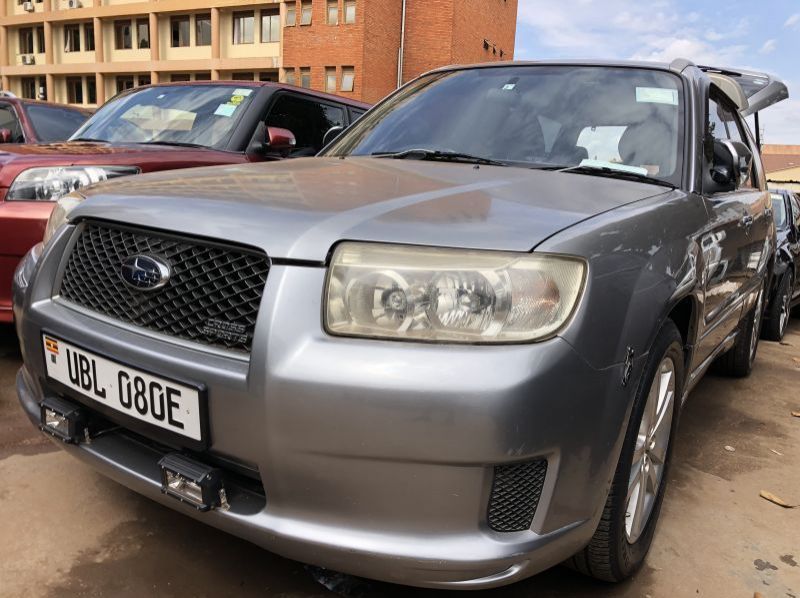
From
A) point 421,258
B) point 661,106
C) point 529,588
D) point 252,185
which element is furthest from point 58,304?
point 661,106

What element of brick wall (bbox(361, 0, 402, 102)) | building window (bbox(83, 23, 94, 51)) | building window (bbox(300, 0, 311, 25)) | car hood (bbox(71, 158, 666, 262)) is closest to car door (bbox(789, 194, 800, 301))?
car hood (bbox(71, 158, 666, 262))

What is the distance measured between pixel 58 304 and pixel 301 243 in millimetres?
880

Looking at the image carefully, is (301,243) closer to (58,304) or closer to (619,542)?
(58,304)

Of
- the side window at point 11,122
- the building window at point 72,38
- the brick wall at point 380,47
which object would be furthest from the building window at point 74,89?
the side window at point 11,122

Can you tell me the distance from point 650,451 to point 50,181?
3019 millimetres

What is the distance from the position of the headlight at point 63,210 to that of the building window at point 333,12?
28.9 metres

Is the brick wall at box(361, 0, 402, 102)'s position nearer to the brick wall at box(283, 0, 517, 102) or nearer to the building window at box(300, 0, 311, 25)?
the brick wall at box(283, 0, 517, 102)

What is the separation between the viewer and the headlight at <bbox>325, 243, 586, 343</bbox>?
4.60ft

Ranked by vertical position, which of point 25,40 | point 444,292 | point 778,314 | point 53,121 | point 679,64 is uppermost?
point 25,40

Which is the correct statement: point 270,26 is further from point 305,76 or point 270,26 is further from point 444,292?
point 444,292

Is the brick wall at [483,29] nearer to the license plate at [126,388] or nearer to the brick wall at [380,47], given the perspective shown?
the brick wall at [380,47]

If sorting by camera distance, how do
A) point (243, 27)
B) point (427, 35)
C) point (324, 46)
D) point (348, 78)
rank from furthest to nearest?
point (243, 27) < point (427, 35) < point (324, 46) < point (348, 78)

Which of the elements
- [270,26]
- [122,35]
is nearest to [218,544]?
[270,26]

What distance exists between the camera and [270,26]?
31906 millimetres
